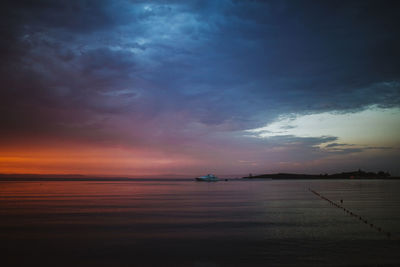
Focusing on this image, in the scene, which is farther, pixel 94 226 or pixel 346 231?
pixel 94 226

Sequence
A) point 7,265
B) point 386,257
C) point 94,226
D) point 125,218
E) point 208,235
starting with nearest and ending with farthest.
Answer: point 7,265, point 386,257, point 208,235, point 94,226, point 125,218

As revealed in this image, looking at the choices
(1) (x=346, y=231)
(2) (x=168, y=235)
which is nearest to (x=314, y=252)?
(1) (x=346, y=231)

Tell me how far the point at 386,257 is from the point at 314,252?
3266 mm

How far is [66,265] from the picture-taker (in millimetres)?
13859

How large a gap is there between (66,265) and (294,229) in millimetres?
14806

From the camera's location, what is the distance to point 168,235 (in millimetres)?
20047

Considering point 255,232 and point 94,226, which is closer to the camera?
point 255,232

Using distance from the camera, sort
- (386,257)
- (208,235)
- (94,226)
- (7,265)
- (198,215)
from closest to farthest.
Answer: (7,265) < (386,257) < (208,235) < (94,226) < (198,215)

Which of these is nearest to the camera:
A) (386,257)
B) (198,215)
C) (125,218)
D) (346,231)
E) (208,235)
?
(386,257)

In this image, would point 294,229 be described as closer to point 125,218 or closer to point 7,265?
point 125,218

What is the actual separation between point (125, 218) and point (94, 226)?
4.13 meters

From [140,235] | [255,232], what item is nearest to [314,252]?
[255,232]

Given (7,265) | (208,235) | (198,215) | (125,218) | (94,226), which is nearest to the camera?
(7,265)

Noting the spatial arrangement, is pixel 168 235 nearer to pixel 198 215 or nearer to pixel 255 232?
pixel 255 232
